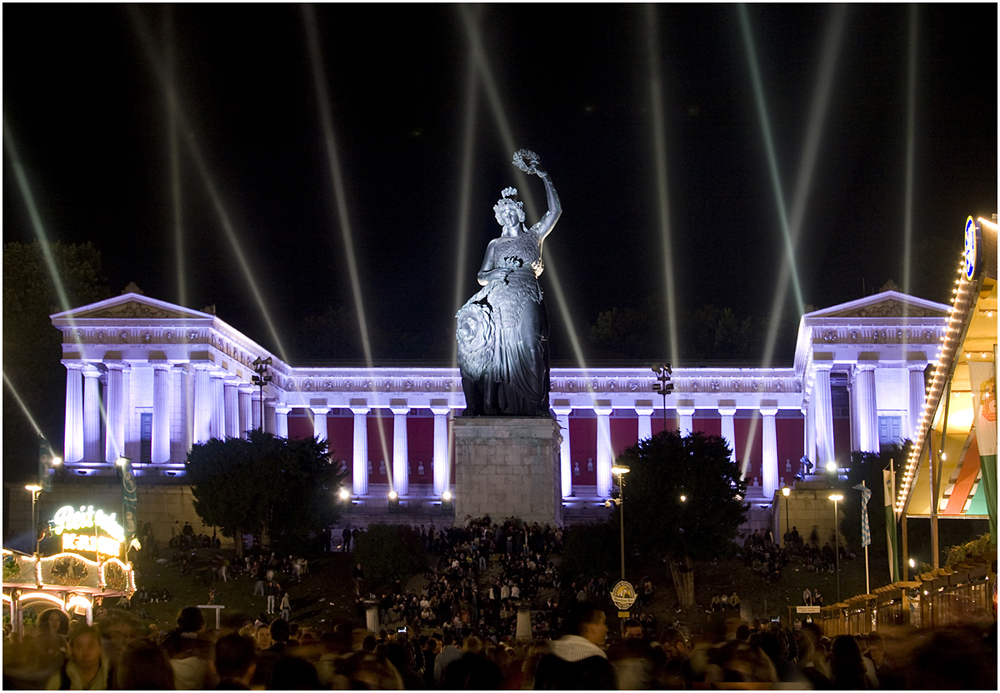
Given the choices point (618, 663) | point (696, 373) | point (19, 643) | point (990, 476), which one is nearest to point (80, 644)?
point (19, 643)

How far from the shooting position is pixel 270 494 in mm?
51000

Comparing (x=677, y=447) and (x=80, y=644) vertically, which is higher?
(x=677, y=447)

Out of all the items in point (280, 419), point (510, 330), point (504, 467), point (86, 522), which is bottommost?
point (86, 522)

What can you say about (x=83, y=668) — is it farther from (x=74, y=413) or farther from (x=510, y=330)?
(x=74, y=413)

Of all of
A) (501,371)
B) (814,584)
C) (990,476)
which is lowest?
(814,584)

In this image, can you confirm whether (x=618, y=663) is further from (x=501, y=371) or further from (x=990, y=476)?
(x=501, y=371)

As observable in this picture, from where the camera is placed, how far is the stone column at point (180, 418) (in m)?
72.2

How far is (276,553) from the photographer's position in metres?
49.7

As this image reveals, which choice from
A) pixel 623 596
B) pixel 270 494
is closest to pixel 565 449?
pixel 270 494

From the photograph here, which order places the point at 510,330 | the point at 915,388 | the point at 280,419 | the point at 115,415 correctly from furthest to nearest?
the point at 280,419 → the point at 115,415 → the point at 915,388 → the point at 510,330

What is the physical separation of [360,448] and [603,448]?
49.0 ft

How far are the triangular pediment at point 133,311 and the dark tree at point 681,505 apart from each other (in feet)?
106

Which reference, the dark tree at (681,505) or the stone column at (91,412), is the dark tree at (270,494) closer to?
the dark tree at (681,505)

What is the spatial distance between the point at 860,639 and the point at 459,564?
26226 millimetres
